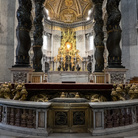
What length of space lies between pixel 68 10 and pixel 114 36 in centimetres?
2767

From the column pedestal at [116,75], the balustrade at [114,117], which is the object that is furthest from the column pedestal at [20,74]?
the balustrade at [114,117]

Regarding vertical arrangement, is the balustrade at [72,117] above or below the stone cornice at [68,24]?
below

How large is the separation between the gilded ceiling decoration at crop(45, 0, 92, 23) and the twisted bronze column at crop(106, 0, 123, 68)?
25305 mm

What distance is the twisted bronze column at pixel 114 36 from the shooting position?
6.94 m

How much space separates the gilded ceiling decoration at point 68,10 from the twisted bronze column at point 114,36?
25.3 m

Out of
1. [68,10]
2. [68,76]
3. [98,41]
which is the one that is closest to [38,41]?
[98,41]

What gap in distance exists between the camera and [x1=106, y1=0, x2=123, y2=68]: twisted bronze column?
22.8 ft

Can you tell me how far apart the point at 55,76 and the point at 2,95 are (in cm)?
1077

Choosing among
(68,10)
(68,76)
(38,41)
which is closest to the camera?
(38,41)

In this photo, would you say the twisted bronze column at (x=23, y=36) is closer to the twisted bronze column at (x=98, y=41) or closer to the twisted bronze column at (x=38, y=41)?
the twisted bronze column at (x=38, y=41)

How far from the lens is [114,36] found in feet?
23.0

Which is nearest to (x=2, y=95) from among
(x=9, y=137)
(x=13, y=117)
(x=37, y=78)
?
(x=13, y=117)

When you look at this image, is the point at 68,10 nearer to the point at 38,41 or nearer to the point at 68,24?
the point at 68,24

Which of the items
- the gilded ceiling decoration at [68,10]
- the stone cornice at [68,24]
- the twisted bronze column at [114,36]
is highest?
the gilded ceiling decoration at [68,10]
